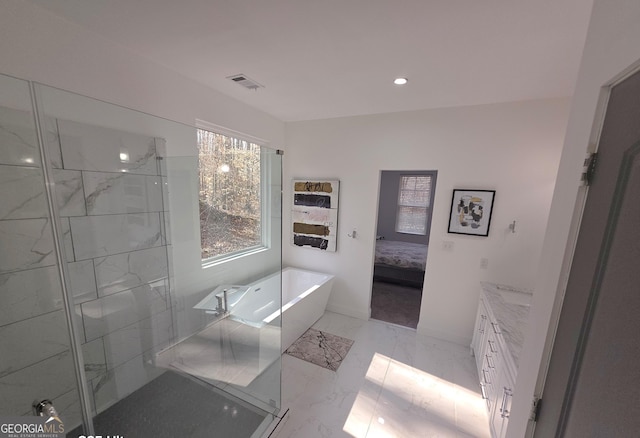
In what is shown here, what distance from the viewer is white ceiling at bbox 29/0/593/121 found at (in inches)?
51.4

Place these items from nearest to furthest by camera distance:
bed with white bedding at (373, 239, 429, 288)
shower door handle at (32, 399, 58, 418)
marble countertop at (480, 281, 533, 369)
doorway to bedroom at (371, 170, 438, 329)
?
shower door handle at (32, 399, 58, 418), marble countertop at (480, 281, 533, 369), doorway to bedroom at (371, 170, 438, 329), bed with white bedding at (373, 239, 429, 288)

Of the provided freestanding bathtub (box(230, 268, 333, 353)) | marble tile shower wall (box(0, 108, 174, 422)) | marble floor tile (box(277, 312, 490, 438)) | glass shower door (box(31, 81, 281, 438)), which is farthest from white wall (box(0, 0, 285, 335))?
marble floor tile (box(277, 312, 490, 438))

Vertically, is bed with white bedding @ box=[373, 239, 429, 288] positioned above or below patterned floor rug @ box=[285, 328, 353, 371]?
above

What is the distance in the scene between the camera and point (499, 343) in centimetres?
178

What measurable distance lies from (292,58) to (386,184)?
453 centimetres

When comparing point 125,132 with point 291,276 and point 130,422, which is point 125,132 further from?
point 291,276

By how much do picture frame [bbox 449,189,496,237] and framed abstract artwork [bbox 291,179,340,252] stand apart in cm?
143

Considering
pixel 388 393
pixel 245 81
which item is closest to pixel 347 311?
pixel 388 393

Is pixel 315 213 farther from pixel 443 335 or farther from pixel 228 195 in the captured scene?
pixel 443 335

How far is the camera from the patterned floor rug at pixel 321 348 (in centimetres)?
256

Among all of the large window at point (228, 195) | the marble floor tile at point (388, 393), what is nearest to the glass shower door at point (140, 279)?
the large window at point (228, 195)

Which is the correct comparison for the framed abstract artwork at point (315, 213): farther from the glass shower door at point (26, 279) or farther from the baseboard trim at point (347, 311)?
the glass shower door at point (26, 279)

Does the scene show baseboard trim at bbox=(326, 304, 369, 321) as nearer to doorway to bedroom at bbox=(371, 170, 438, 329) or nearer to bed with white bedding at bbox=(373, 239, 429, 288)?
doorway to bedroom at bbox=(371, 170, 438, 329)

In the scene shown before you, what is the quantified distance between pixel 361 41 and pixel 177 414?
3060mm
